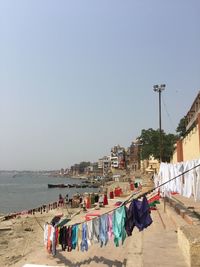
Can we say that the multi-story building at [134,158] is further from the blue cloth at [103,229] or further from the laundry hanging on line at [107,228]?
the blue cloth at [103,229]

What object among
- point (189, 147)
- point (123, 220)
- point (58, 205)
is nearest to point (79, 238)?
point (123, 220)

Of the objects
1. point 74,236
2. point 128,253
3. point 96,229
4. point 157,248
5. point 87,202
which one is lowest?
point 87,202

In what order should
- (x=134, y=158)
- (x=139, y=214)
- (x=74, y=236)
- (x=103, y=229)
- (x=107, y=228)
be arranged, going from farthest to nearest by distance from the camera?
(x=134, y=158), (x=74, y=236), (x=103, y=229), (x=107, y=228), (x=139, y=214)

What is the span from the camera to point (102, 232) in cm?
1103

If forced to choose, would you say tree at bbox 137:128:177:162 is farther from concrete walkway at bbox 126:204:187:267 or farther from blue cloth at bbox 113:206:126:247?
blue cloth at bbox 113:206:126:247

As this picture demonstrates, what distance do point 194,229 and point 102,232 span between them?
3147mm

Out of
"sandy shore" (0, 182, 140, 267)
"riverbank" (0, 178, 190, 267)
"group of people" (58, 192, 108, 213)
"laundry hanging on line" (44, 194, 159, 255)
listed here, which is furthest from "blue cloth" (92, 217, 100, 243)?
"group of people" (58, 192, 108, 213)

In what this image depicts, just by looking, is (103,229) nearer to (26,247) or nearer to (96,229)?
(96,229)

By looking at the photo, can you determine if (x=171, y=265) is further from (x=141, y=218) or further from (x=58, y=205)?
(x=58, y=205)

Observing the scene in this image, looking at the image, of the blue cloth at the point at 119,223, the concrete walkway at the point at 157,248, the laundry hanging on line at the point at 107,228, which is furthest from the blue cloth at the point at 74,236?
the blue cloth at the point at 119,223

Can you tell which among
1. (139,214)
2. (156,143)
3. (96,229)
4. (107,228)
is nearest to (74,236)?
(96,229)

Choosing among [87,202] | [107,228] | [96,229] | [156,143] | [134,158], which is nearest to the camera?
[107,228]

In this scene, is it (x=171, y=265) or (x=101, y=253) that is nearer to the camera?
(x=171, y=265)

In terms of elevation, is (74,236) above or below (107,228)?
below
